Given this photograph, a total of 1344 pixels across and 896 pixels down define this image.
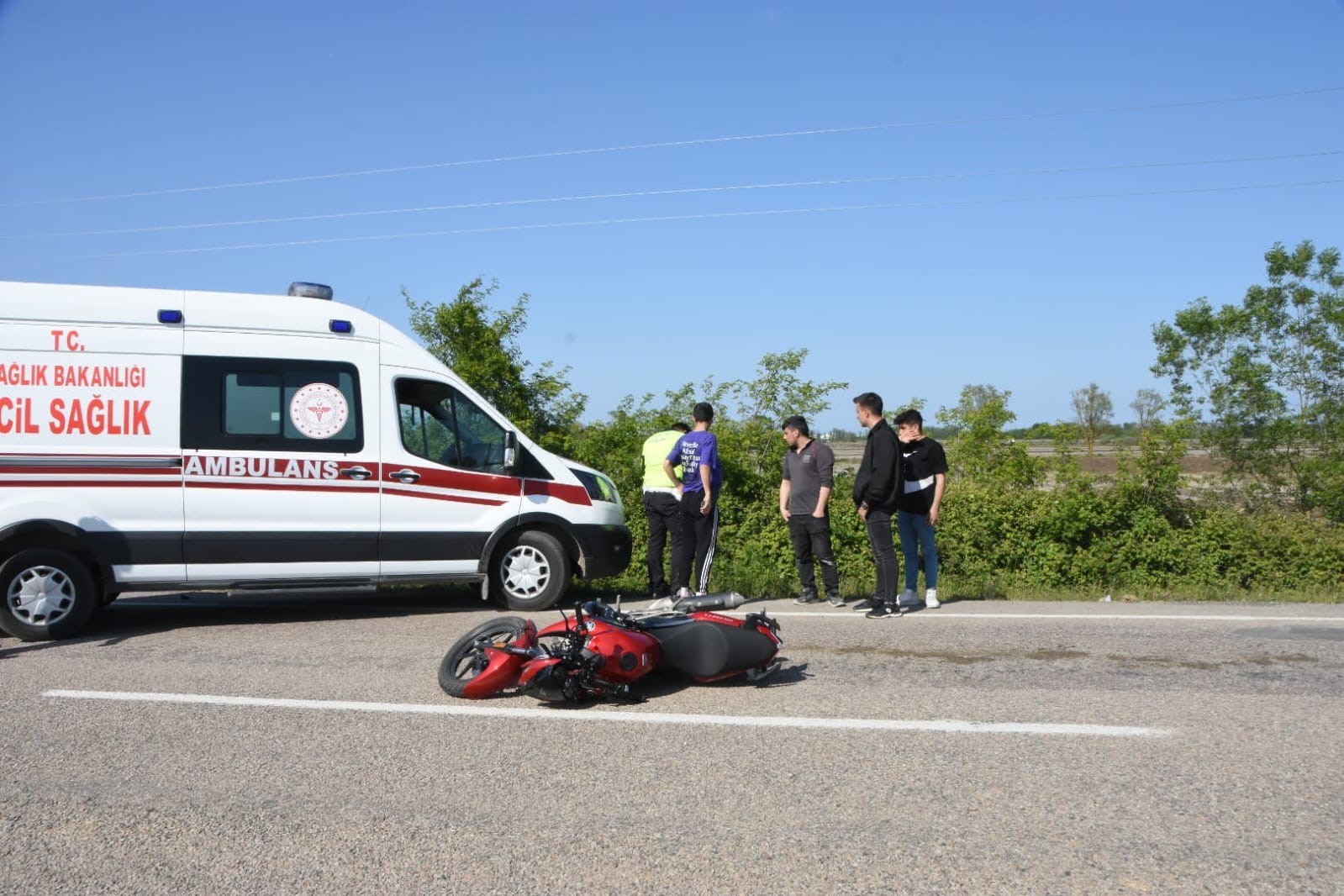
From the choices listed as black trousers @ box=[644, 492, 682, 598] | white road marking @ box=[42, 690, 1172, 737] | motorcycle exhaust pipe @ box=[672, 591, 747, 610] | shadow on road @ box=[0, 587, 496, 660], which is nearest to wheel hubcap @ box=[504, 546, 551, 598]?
shadow on road @ box=[0, 587, 496, 660]

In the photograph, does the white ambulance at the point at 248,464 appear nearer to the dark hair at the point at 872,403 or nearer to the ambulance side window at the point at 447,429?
the ambulance side window at the point at 447,429

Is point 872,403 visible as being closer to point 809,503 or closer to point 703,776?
point 809,503

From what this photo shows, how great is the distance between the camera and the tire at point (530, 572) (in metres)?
9.79

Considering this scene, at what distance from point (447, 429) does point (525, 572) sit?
4.65 ft

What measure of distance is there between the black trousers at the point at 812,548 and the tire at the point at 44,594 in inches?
235

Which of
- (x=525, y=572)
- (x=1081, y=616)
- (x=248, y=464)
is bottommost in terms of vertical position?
(x=1081, y=616)

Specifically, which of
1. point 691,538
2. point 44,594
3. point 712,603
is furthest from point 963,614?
point 44,594

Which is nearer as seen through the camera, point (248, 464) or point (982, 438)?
point (248, 464)

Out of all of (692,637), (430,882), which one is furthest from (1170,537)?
(430,882)

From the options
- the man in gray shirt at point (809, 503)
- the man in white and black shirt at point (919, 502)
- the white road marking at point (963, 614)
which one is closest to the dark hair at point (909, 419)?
the man in white and black shirt at point (919, 502)

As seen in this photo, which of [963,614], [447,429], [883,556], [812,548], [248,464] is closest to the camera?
[248,464]

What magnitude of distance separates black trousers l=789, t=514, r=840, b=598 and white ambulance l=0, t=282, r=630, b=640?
181 centimetres

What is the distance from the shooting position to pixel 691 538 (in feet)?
34.1

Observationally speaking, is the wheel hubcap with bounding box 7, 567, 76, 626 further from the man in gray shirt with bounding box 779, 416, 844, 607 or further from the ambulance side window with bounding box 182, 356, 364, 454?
the man in gray shirt with bounding box 779, 416, 844, 607
